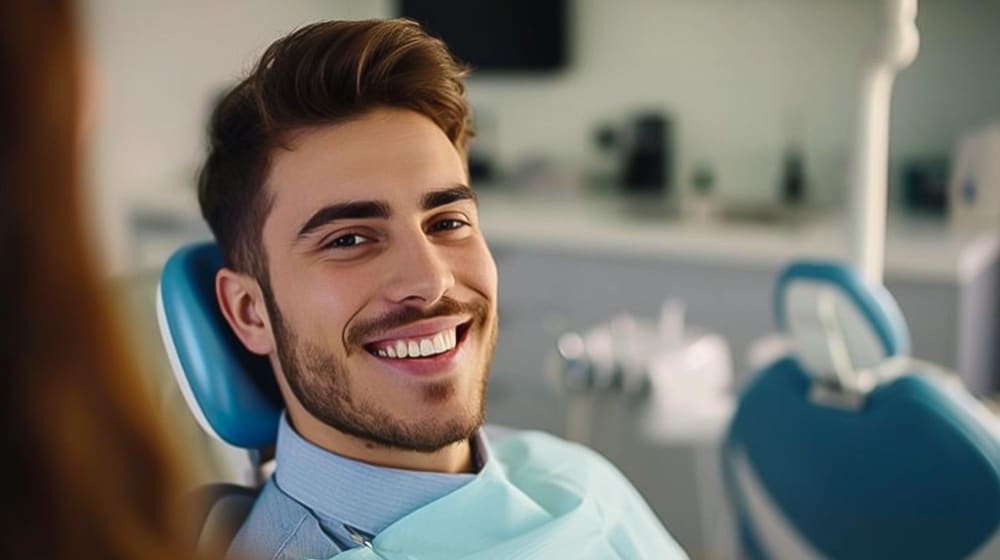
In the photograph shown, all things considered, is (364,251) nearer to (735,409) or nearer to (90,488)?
(90,488)

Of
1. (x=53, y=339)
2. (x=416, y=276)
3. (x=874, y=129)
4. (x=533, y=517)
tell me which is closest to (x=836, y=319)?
(x=874, y=129)

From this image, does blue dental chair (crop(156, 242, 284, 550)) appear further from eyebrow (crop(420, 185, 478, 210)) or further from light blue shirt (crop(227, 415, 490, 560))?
eyebrow (crop(420, 185, 478, 210))

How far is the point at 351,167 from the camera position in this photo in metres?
1.13

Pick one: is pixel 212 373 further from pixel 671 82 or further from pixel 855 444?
pixel 671 82

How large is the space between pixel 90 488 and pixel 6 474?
0.04 metres

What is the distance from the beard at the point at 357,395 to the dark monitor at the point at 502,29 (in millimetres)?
2560

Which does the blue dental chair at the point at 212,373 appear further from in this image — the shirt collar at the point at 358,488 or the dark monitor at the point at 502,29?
the dark monitor at the point at 502,29

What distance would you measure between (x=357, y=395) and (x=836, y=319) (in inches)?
28.8

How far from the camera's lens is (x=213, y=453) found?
4.48 ft

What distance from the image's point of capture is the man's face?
3.68 ft

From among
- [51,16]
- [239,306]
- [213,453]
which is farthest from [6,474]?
[213,453]

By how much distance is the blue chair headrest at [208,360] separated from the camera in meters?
1.21

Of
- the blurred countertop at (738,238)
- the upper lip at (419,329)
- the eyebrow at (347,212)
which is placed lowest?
the blurred countertop at (738,238)

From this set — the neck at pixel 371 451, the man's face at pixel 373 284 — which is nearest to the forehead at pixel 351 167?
the man's face at pixel 373 284
